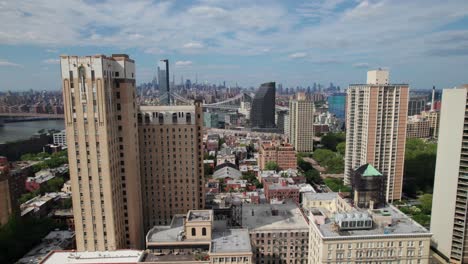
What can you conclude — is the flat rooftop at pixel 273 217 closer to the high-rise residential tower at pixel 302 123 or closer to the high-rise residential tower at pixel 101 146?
the high-rise residential tower at pixel 101 146

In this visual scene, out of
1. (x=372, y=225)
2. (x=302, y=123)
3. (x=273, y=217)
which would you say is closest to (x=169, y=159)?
(x=273, y=217)

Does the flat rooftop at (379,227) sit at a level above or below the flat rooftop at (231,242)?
above

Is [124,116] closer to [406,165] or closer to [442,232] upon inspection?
[442,232]

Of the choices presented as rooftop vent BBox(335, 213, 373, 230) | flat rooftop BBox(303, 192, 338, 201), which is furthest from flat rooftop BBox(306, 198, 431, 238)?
flat rooftop BBox(303, 192, 338, 201)

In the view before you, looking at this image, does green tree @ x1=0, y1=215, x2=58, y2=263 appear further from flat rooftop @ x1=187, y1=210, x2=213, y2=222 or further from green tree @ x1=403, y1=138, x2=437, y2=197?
green tree @ x1=403, y1=138, x2=437, y2=197

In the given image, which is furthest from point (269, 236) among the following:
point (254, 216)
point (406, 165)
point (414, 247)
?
point (406, 165)

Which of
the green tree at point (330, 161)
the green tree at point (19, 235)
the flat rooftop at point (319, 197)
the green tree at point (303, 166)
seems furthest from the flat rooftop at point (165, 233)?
the green tree at point (330, 161)
